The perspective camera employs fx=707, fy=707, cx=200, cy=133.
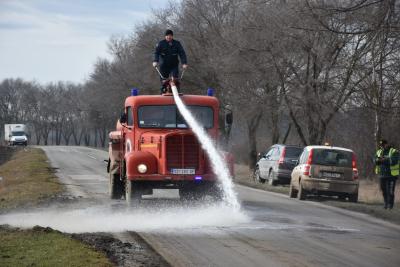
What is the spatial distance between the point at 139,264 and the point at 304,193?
44.6ft

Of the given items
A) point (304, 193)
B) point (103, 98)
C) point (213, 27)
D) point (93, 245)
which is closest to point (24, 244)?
point (93, 245)

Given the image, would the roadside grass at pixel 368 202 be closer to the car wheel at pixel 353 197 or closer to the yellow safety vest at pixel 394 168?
the car wheel at pixel 353 197

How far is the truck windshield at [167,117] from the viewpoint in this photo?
53.7 feet

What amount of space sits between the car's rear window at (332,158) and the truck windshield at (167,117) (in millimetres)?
6288

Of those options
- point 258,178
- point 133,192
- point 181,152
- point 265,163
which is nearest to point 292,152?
point 265,163

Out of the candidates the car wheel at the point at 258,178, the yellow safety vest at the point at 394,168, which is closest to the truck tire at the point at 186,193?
the yellow safety vest at the point at 394,168

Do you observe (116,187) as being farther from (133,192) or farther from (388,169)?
(388,169)

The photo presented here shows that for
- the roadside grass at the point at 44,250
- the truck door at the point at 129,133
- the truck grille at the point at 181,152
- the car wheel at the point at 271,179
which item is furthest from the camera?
the car wheel at the point at 271,179

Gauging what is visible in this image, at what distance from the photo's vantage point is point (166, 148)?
15.5 metres

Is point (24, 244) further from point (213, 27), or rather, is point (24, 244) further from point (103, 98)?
point (103, 98)

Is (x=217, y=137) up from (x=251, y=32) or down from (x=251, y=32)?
down

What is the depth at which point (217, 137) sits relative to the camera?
1680cm

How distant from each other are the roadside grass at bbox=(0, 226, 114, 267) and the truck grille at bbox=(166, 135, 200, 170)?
4.17 m

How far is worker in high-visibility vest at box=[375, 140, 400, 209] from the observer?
63.6ft
